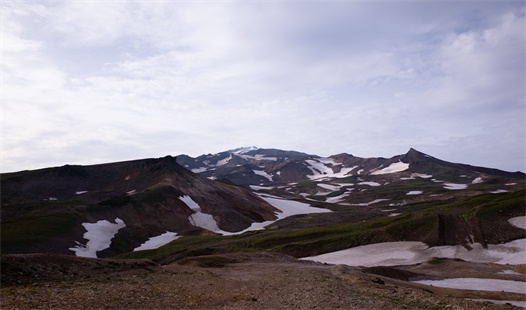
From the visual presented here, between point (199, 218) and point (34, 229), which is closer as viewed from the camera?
point (34, 229)

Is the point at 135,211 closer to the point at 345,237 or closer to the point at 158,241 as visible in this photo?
the point at 158,241

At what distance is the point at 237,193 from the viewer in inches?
6668

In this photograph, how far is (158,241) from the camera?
322ft

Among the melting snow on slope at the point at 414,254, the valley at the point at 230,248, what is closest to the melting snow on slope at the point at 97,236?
the valley at the point at 230,248

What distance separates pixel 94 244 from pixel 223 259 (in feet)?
144

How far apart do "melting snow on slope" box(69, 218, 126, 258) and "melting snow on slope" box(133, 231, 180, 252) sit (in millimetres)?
7536

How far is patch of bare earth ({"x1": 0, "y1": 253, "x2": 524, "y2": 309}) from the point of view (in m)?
23.6

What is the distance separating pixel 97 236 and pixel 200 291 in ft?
220

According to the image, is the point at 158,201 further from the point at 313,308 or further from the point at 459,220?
the point at 313,308

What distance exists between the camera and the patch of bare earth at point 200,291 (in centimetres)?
2361

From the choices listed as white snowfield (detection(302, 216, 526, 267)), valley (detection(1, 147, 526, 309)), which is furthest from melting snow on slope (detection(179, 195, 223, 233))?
white snowfield (detection(302, 216, 526, 267))

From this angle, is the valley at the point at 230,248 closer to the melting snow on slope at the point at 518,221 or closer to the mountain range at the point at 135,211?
the melting snow on slope at the point at 518,221

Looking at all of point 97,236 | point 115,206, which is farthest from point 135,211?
point 97,236

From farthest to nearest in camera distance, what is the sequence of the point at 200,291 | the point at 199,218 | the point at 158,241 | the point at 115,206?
the point at 199,218 → the point at 115,206 → the point at 158,241 → the point at 200,291
